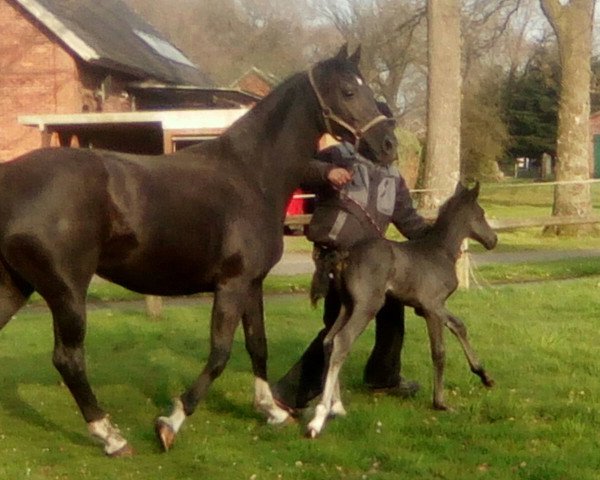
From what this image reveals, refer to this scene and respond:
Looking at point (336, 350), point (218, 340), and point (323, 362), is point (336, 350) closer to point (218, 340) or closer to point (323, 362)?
point (323, 362)

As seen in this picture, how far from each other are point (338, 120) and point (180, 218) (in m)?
1.23

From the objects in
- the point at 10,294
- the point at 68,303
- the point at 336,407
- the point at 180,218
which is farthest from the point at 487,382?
the point at 10,294

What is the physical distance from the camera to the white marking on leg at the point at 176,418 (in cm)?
636

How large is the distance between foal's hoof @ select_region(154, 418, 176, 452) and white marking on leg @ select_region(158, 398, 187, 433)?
1cm

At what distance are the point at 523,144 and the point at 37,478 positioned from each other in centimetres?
4768

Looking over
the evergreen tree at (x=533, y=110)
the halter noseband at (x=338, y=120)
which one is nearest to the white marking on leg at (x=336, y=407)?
the halter noseband at (x=338, y=120)

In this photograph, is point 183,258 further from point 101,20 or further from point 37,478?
point 101,20

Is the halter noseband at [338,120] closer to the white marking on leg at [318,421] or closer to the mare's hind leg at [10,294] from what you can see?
the white marking on leg at [318,421]

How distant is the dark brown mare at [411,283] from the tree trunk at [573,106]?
59.5 ft

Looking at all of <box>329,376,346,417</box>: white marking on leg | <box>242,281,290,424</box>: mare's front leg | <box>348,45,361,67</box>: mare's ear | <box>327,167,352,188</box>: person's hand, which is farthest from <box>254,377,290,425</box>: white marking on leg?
<box>348,45,361,67</box>: mare's ear

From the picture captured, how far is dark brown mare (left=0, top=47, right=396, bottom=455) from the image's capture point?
236 inches

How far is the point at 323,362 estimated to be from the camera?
7.44 m

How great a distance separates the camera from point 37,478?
5.94 m

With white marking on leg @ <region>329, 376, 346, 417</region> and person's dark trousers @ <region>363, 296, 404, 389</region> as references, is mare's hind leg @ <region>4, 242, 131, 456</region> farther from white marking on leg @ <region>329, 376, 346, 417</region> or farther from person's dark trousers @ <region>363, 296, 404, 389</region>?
person's dark trousers @ <region>363, 296, 404, 389</region>
